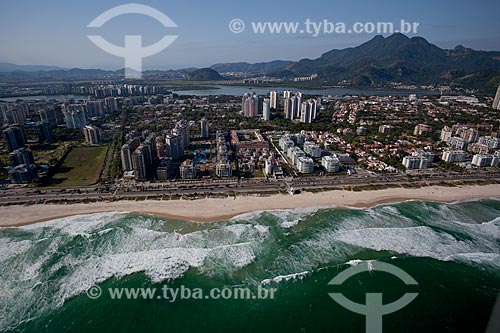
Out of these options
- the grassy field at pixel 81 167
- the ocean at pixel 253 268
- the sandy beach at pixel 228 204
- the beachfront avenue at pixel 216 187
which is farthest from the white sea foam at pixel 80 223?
the grassy field at pixel 81 167

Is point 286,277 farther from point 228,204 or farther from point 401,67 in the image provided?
point 401,67

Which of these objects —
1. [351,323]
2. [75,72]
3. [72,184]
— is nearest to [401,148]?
[351,323]

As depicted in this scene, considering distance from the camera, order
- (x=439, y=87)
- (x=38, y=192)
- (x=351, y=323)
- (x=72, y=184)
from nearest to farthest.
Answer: (x=351, y=323) → (x=38, y=192) → (x=72, y=184) → (x=439, y=87)

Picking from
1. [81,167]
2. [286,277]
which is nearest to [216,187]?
[286,277]

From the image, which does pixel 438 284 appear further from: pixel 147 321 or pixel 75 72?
pixel 75 72

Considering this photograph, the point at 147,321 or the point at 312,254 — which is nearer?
the point at 147,321

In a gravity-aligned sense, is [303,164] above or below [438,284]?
above

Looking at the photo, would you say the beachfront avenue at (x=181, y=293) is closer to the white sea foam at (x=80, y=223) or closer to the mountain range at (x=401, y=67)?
the white sea foam at (x=80, y=223)

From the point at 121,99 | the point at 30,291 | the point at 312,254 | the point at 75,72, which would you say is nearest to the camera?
the point at 30,291
